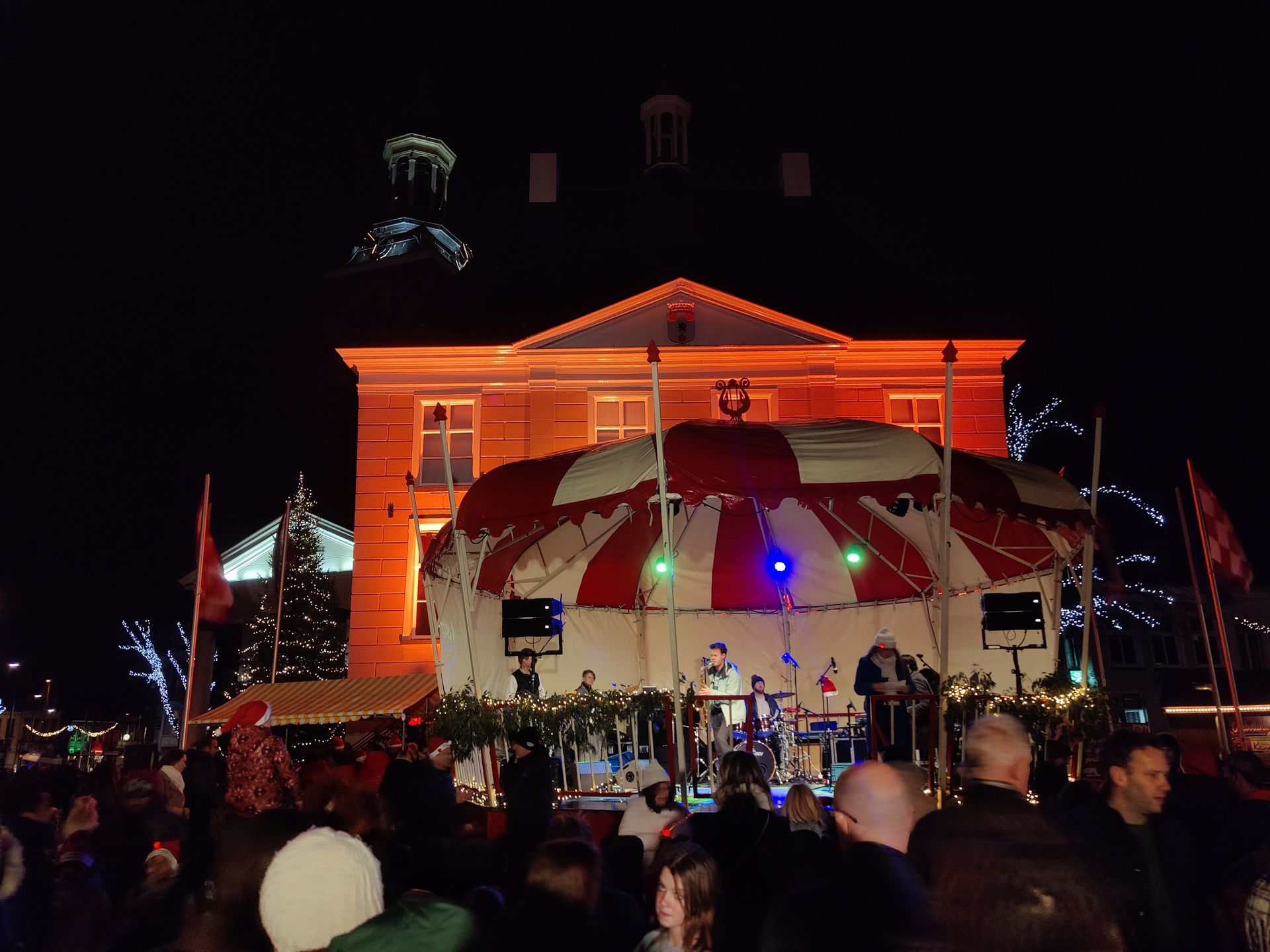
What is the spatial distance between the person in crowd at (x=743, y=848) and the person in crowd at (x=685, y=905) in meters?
1.06

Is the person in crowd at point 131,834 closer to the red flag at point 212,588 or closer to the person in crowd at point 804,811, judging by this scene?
the person in crowd at point 804,811

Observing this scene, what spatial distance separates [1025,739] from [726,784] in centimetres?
208

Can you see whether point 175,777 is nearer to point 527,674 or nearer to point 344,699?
point 527,674

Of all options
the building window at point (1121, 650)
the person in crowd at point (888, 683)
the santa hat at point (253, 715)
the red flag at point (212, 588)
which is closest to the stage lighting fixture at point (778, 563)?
the person in crowd at point (888, 683)

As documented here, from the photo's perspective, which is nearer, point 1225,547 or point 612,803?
point 612,803

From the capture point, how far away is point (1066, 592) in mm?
26188

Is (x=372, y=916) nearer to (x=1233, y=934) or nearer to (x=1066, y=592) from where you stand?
(x=1233, y=934)

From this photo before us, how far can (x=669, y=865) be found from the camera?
12.3 feet

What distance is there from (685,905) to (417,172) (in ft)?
113

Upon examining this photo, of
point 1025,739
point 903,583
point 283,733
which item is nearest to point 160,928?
point 1025,739

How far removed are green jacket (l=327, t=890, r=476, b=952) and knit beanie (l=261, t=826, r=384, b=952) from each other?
79 mm

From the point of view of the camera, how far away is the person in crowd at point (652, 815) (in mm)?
6363

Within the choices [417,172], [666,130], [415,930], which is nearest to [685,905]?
[415,930]

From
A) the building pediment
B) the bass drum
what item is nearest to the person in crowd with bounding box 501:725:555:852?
the bass drum
